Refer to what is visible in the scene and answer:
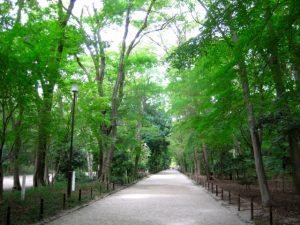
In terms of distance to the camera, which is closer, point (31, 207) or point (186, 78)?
point (31, 207)

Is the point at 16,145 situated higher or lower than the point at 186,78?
lower

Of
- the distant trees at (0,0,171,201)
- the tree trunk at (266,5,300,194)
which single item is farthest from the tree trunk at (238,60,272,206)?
the distant trees at (0,0,171,201)

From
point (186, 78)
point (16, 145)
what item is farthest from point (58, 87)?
point (186, 78)

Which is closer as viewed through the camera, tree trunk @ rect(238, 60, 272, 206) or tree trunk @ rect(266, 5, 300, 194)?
tree trunk @ rect(266, 5, 300, 194)

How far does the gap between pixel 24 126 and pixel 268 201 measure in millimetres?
10892

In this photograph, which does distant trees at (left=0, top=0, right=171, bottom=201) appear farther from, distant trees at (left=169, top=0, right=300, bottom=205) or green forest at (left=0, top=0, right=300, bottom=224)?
distant trees at (left=169, top=0, right=300, bottom=205)

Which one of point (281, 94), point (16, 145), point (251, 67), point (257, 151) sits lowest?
point (257, 151)

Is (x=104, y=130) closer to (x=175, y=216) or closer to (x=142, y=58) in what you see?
(x=142, y=58)

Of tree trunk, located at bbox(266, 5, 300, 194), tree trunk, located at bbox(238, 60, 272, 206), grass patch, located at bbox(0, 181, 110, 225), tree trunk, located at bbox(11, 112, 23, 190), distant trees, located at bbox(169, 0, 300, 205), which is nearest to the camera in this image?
distant trees, located at bbox(169, 0, 300, 205)

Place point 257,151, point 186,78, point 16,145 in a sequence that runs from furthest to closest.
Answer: point 186,78
point 16,145
point 257,151

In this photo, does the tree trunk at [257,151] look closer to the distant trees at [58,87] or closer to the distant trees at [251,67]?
the distant trees at [251,67]

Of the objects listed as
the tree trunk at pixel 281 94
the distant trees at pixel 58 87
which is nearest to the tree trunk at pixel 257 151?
the tree trunk at pixel 281 94

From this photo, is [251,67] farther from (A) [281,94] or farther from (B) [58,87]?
(B) [58,87]

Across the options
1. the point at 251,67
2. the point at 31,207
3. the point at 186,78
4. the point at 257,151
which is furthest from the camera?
the point at 186,78
